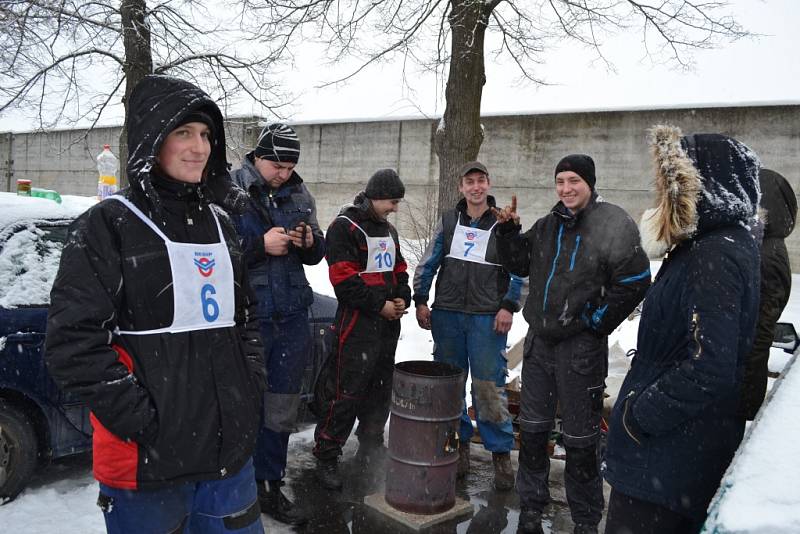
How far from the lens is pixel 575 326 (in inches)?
142

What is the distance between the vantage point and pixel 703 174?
221 cm

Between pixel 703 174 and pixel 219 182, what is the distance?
179 centimetres

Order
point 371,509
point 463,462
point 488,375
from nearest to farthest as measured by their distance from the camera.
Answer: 1. point 371,509
2. point 488,375
3. point 463,462

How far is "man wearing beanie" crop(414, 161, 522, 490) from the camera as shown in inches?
176

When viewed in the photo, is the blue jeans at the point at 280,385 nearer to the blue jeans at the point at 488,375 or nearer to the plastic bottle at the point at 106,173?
the blue jeans at the point at 488,375

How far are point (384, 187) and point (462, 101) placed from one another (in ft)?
9.95

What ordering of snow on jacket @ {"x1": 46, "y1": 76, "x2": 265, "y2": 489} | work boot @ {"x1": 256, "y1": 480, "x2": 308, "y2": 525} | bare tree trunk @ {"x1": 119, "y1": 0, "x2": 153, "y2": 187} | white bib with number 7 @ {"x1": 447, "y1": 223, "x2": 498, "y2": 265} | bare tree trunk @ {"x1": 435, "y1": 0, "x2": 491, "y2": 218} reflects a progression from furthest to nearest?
bare tree trunk @ {"x1": 119, "y1": 0, "x2": 153, "y2": 187}
bare tree trunk @ {"x1": 435, "y1": 0, "x2": 491, "y2": 218}
white bib with number 7 @ {"x1": 447, "y1": 223, "x2": 498, "y2": 265}
work boot @ {"x1": 256, "y1": 480, "x2": 308, "y2": 525}
snow on jacket @ {"x1": 46, "y1": 76, "x2": 265, "y2": 489}

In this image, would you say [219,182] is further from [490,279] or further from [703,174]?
[490,279]

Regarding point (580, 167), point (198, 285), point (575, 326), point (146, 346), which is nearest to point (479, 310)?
point (575, 326)

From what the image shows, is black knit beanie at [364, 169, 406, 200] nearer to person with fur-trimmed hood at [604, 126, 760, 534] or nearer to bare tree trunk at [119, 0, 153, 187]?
person with fur-trimmed hood at [604, 126, 760, 534]

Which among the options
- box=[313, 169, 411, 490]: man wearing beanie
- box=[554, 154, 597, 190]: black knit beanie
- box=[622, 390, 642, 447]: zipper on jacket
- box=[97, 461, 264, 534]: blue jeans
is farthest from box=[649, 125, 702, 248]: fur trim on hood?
box=[313, 169, 411, 490]: man wearing beanie

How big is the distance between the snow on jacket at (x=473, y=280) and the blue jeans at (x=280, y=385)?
3.91 feet

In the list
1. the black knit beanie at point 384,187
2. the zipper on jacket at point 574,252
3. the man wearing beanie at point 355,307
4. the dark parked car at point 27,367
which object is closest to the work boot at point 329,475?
the man wearing beanie at point 355,307

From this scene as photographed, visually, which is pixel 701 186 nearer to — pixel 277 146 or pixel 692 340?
pixel 692 340
